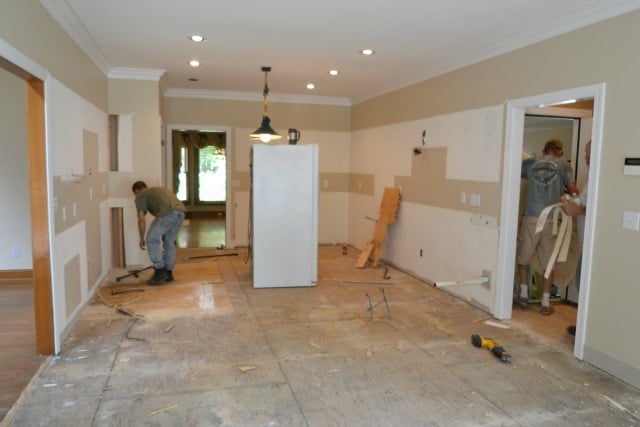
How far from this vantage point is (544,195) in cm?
452

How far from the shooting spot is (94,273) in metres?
4.98

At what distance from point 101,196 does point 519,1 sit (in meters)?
4.74

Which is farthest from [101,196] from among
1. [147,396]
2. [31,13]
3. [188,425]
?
[188,425]

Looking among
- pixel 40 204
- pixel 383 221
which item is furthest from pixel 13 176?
pixel 383 221

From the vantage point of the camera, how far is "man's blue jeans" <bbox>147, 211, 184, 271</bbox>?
551 centimetres

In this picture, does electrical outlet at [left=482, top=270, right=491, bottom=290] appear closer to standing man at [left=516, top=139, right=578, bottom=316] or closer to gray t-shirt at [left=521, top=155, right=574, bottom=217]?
standing man at [left=516, top=139, right=578, bottom=316]

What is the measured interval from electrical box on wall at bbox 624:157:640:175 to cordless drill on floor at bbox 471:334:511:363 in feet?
5.05

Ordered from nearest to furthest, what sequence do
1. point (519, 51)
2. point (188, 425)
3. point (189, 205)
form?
point (188, 425) < point (519, 51) < point (189, 205)

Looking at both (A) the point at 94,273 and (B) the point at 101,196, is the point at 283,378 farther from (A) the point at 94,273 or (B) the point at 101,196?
(B) the point at 101,196

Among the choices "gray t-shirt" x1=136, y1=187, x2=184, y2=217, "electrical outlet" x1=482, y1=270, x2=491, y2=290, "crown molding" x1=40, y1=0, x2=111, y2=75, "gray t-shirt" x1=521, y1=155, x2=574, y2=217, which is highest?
"crown molding" x1=40, y1=0, x2=111, y2=75

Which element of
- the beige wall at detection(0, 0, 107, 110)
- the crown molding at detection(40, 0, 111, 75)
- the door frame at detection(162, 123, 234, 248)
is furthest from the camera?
the door frame at detection(162, 123, 234, 248)

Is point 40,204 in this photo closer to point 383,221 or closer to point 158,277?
point 158,277

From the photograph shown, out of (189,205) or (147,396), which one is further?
(189,205)

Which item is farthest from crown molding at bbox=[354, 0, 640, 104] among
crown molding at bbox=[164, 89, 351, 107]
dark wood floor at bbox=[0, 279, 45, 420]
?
dark wood floor at bbox=[0, 279, 45, 420]
